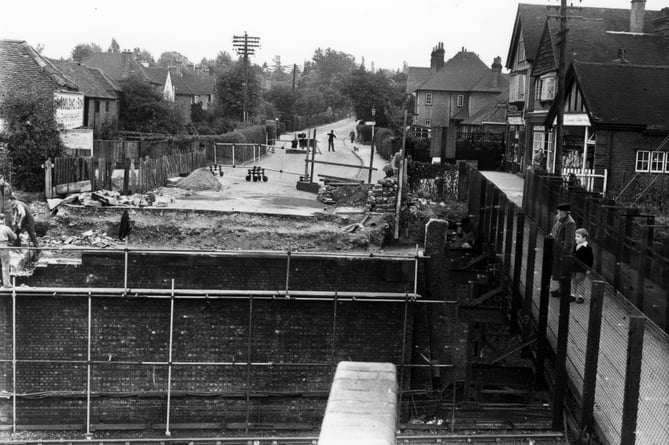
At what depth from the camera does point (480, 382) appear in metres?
12.5

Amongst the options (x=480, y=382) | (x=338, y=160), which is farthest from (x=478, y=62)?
(x=480, y=382)

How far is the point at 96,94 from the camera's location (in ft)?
163

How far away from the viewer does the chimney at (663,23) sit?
1414 inches

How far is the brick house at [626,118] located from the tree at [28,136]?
18.4 meters

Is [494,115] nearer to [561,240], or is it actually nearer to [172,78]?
[172,78]

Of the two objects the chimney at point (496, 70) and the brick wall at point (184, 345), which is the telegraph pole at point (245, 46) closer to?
the chimney at point (496, 70)

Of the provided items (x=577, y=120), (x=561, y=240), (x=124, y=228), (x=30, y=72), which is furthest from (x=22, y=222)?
(x=30, y=72)

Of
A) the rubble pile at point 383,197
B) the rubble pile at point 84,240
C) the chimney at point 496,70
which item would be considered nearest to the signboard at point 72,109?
the rubble pile at point 84,240

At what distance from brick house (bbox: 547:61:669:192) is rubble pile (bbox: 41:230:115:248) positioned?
1613 cm

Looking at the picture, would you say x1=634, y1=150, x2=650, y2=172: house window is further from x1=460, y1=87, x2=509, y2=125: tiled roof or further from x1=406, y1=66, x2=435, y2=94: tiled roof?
x1=406, y1=66, x2=435, y2=94: tiled roof

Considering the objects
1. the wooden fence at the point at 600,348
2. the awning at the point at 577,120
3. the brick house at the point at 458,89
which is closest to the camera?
the wooden fence at the point at 600,348

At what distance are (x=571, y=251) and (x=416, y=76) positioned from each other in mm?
Result: 71346

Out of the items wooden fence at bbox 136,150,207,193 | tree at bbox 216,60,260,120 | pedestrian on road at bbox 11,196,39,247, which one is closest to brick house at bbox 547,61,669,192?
wooden fence at bbox 136,150,207,193

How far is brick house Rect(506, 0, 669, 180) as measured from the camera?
113 ft
